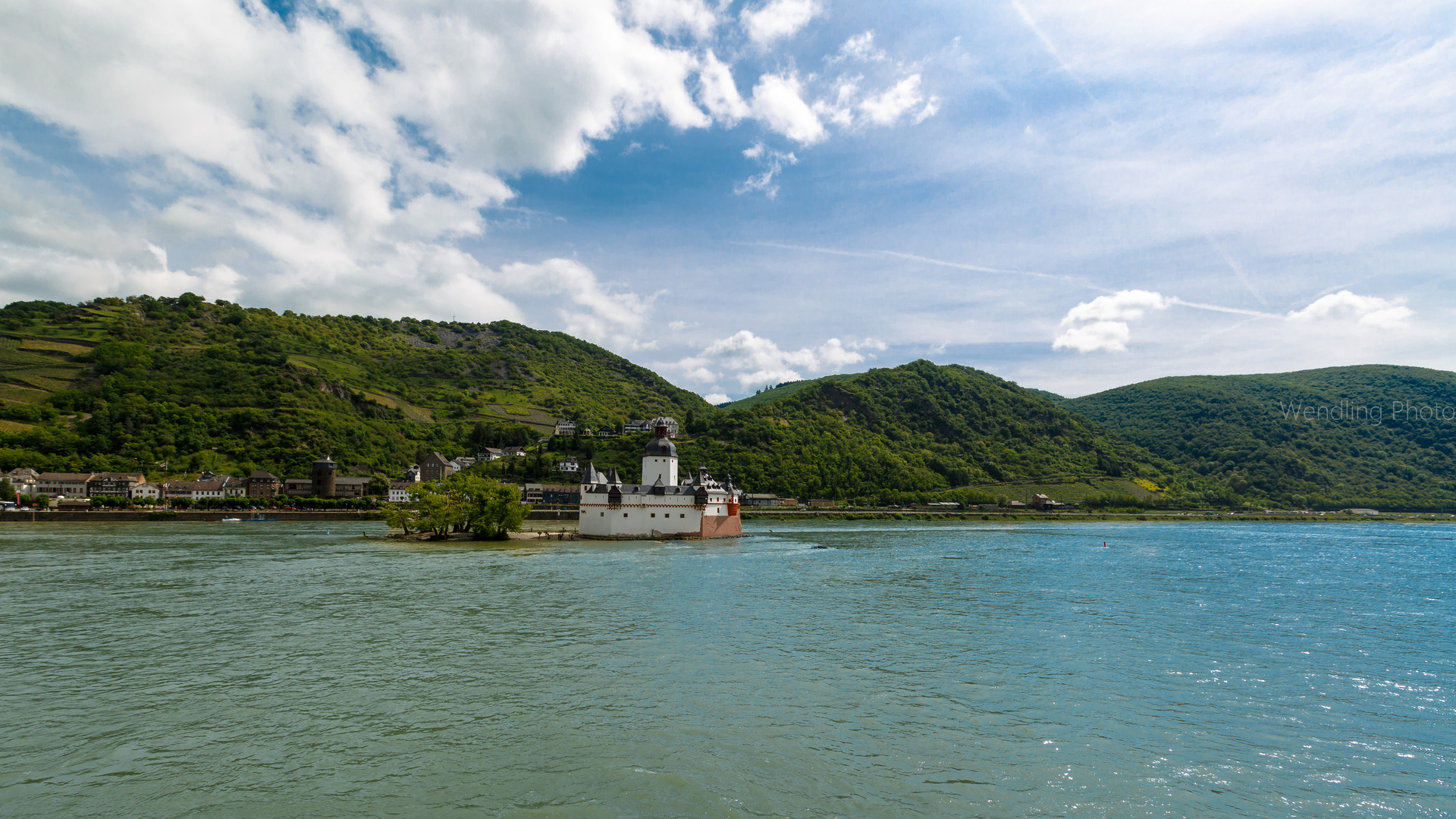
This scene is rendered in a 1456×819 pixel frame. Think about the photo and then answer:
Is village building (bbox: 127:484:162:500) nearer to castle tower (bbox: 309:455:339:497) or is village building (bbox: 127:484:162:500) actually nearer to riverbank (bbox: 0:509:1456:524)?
riverbank (bbox: 0:509:1456:524)

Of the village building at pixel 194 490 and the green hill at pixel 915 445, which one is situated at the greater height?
the green hill at pixel 915 445

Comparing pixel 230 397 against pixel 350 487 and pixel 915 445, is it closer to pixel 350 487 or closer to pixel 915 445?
pixel 350 487

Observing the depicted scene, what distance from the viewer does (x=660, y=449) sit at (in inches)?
2579

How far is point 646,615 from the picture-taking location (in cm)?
2392

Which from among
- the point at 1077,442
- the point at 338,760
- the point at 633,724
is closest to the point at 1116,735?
the point at 633,724

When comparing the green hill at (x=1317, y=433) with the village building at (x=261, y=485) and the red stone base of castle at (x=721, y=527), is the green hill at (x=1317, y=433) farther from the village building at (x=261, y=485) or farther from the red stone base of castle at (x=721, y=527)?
the village building at (x=261, y=485)

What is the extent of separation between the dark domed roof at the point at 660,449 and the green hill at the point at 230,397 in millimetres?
64452

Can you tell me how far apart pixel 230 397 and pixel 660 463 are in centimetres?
9120

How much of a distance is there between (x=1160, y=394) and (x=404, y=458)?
19198cm

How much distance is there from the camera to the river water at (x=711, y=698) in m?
9.92

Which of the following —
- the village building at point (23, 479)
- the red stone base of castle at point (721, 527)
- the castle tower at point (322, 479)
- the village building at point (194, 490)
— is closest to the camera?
the red stone base of castle at point (721, 527)

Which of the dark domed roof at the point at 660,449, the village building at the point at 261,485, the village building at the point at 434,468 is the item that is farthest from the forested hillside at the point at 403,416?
the dark domed roof at the point at 660,449

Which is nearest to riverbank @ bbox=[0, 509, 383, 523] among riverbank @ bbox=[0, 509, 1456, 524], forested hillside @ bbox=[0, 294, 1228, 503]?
riverbank @ bbox=[0, 509, 1456, 524]

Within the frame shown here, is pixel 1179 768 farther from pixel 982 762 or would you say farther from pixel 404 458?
pixel 404 458
